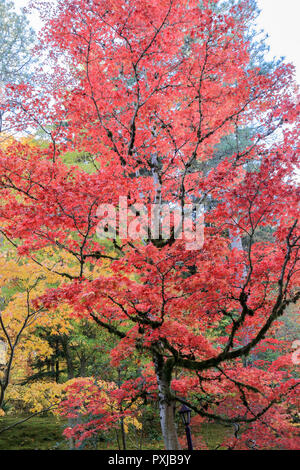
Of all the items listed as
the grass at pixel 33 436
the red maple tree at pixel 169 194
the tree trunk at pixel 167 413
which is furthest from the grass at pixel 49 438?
the tree trunk at pixel 167 413

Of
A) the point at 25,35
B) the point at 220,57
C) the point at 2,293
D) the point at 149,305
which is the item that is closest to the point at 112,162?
the point at 220,57

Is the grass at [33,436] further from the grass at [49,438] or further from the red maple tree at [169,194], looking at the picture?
the red maple tree at [169,194]

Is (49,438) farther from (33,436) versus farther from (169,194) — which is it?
(169,194)

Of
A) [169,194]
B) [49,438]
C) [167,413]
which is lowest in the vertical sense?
[49,438]

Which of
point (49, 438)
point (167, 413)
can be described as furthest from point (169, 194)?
point (49, 438)

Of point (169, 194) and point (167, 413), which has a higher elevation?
point (169, 194)

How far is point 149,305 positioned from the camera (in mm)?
4816

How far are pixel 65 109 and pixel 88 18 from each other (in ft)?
6.01

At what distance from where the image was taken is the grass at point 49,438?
34.9 feet

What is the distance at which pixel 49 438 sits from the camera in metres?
11.9
